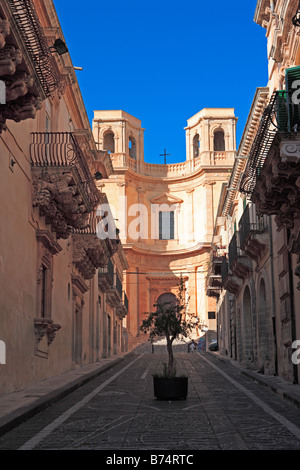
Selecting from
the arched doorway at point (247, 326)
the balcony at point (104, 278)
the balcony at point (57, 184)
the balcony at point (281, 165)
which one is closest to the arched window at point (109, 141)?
the balcony at point (104, 278)

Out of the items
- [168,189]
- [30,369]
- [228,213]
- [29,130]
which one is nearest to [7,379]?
[30,369]

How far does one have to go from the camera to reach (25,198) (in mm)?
15328

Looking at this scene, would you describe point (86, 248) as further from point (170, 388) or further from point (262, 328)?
point (170, 388)

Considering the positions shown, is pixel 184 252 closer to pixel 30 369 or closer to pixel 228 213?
pixel 228 213

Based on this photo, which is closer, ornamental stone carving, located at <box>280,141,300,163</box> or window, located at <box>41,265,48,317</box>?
ornamental stone carving, located at <box>280,141,300,163</box>

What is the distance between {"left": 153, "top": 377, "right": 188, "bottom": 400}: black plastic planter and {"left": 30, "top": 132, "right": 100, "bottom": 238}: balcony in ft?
17.8

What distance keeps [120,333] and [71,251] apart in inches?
1062

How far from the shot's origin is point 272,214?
46.7 feet

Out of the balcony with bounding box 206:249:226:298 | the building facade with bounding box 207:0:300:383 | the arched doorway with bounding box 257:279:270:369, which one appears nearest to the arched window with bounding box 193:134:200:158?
the balcony with bounding box 206:249:226:298

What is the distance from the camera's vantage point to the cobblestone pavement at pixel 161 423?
7916mm

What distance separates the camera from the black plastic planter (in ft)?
42.8

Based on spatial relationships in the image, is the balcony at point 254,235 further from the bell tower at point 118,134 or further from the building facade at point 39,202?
the bell tower at point 118,134

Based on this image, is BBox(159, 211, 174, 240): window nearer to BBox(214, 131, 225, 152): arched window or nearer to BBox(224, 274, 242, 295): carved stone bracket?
BBox(214, 131, 225, 152): arched window

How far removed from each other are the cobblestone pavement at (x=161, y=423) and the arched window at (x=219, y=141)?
46782 mm
